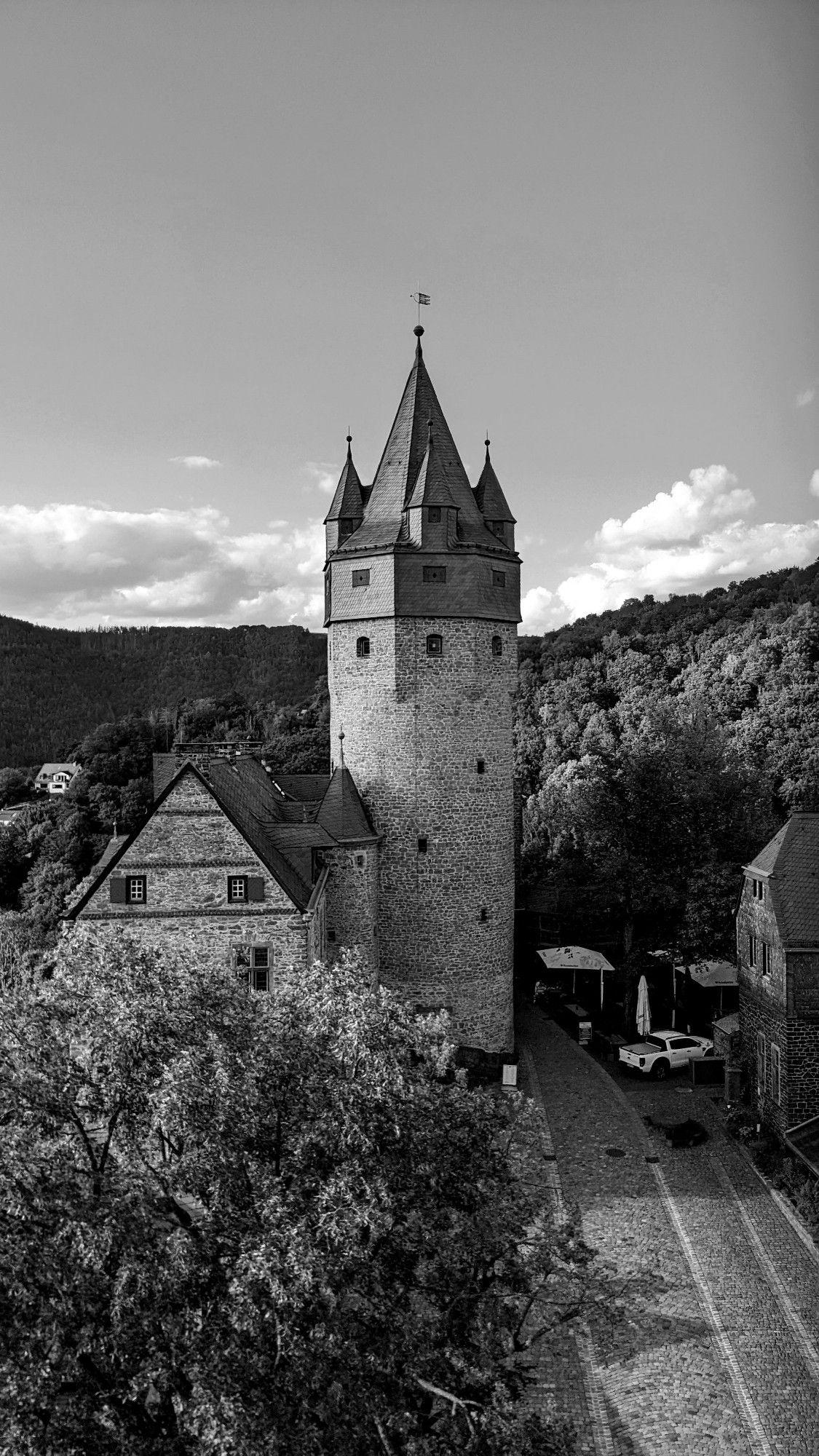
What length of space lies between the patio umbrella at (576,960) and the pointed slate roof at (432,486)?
16209 mm

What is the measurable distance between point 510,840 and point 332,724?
6264 mm

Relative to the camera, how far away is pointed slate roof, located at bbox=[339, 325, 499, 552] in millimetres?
30484

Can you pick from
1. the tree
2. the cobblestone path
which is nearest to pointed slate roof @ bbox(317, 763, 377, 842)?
the cobblestone path

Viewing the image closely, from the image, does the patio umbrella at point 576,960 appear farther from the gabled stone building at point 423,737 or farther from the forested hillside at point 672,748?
the gabled stone building at point 423,737

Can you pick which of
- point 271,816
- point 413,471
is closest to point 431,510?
point 413,471

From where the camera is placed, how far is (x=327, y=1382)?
9508 millimetres

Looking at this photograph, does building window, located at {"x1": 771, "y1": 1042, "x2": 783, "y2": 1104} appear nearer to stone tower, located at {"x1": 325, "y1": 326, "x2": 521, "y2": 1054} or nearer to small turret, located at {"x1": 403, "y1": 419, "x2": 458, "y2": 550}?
stone tower, located at {"x1": 325, "y1": 326, "x2": 521, "y2": 1054}

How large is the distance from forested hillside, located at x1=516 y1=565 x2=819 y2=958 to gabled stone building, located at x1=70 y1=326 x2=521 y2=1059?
572 centimetres

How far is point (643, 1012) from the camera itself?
104 ft

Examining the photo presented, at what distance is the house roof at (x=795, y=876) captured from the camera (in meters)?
24.1

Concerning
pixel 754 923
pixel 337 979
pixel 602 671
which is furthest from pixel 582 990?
pixel 602 671

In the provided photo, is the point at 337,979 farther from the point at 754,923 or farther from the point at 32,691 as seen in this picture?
the point at 32,691

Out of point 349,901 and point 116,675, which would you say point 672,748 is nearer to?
point 349,901

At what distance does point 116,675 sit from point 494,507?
124387 millimetres
